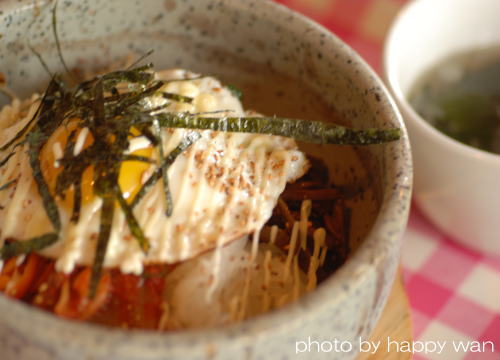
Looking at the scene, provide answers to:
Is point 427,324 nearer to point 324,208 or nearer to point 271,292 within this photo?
point 324,208

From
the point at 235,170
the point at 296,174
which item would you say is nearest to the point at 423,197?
the point at 296,174

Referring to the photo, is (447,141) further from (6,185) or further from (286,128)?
(6,185)

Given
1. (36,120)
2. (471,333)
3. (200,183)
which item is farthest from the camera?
(471,333)

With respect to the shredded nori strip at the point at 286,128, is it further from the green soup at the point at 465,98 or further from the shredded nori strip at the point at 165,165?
the green soup at the point at 465,98

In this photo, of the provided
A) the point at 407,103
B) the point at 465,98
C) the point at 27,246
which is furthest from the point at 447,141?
the point at 27,246

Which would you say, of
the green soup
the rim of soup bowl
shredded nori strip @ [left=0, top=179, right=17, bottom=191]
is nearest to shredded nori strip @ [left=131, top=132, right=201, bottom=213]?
shredded nori strip @ [left=0, top=179, right=17, bottom=191]

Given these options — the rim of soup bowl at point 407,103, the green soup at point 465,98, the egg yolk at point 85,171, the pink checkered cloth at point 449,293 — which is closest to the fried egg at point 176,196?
the egg yolk at point 85,171

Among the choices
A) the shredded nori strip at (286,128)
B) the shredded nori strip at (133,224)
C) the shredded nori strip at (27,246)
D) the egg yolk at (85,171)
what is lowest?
the shredded nori strip at (27,246)
